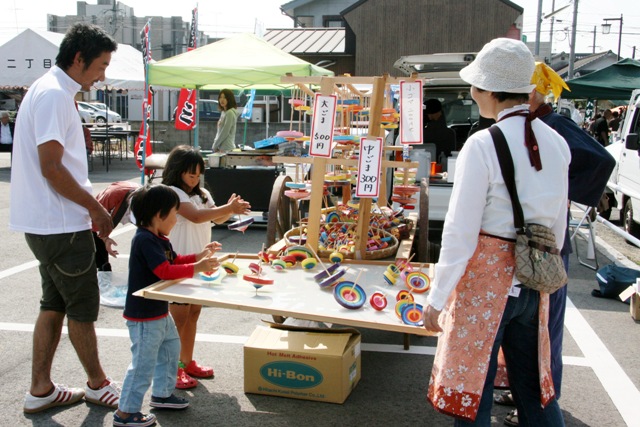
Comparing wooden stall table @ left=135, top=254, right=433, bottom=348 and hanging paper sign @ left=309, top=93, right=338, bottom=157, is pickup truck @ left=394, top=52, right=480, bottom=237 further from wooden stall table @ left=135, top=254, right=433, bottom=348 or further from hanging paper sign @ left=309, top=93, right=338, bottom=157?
wooden stall table @ left=135, top=254, right=433, bottom=348

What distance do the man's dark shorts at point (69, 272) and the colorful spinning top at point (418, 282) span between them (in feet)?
5.67

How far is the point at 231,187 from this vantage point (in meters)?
9.25

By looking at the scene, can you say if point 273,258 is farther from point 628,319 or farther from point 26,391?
point 628,319

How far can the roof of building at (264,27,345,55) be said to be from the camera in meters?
22.8

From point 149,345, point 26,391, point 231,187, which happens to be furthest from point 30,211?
point 231,187

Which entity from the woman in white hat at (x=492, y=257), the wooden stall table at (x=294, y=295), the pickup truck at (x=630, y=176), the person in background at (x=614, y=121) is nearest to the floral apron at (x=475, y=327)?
the woman in white hat at (x=492, y=257)

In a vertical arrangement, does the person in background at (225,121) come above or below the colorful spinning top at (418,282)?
above

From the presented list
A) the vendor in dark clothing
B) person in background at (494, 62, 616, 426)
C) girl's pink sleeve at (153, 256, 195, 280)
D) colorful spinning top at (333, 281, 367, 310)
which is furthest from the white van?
girl's pink sleeve at (153, 256, 195, 280)

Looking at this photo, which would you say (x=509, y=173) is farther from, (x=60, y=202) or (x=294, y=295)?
(x=60, y=202)

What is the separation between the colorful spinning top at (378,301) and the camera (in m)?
3.14

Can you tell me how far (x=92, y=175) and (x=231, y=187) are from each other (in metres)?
8.08

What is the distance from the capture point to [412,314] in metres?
2.96

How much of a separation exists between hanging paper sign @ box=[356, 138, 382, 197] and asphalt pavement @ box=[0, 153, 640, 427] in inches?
48.2

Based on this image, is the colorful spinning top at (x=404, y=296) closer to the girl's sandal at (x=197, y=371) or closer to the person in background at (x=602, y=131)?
the girl's sandal at (x=197, y=371)
